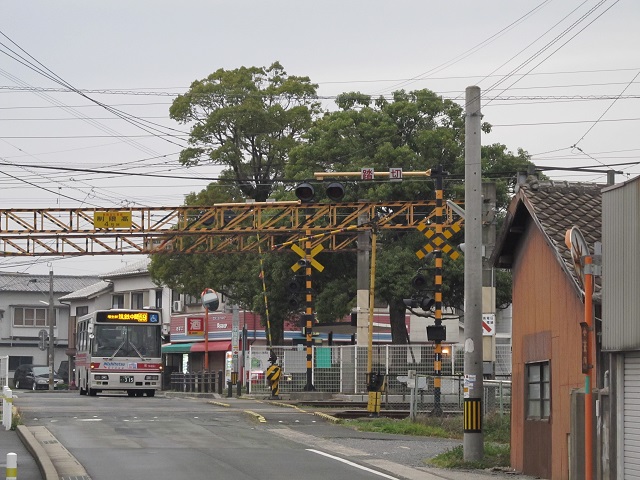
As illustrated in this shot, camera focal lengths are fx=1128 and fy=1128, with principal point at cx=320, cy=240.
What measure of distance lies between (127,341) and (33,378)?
30065 millimetres

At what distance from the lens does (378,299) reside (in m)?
50.4

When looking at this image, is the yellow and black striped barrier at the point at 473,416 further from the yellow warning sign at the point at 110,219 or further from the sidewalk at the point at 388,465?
the yellow warning sign at the point at 110,219

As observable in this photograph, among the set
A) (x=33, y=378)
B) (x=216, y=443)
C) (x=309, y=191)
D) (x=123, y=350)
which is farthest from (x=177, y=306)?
(x=216, y=443)

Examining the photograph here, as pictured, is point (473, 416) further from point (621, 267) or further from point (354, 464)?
point (621, 267)

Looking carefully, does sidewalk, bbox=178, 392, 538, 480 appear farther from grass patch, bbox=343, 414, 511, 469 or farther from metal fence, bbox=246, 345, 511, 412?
metal fence, bbox=246, 345, 511, 412

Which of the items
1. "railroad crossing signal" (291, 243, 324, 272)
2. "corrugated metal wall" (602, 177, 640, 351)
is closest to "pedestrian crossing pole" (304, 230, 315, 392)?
"railroad crossing signal" (291, 243, 324, 272)

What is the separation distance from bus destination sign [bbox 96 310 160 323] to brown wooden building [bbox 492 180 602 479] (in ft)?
88.8

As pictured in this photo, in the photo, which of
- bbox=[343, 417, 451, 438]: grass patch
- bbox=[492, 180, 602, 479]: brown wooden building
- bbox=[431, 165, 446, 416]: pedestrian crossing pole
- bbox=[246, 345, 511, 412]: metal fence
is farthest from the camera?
bbox=[246, 345, 511, 412]: metal fence

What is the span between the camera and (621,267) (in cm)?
1470

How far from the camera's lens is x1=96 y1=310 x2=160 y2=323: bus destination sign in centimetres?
4516

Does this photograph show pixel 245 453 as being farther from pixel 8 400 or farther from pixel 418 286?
pixel 418 286

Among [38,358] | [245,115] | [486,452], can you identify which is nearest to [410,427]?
[486,452]

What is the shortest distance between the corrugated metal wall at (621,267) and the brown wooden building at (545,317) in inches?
46.2

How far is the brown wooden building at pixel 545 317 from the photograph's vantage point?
1709 centimetres
